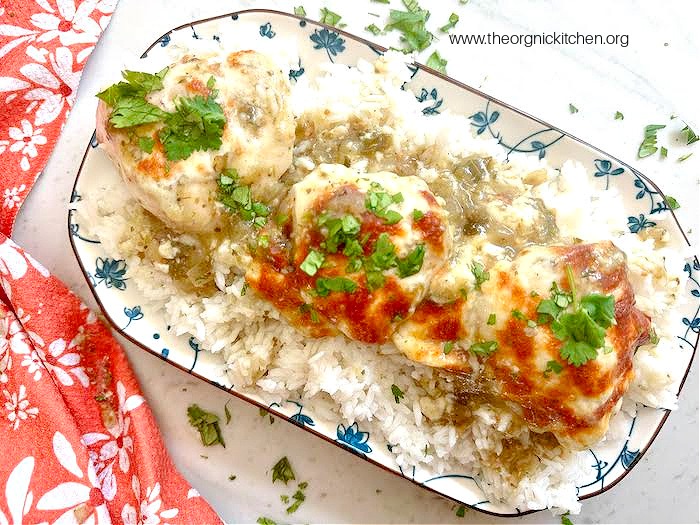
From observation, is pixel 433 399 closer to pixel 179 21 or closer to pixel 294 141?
pixel 294 141

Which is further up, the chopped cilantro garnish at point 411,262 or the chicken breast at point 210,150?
the chicken breast at point 210,150

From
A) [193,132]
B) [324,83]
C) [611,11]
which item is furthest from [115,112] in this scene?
[611,11]

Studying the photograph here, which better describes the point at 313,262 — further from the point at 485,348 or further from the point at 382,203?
the point at 485,348

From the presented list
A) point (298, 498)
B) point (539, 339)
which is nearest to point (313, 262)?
point (539, 339)

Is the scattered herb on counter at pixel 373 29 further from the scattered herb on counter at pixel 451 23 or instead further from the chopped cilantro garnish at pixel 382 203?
the chopped cilantro garnish at pixel 382 203

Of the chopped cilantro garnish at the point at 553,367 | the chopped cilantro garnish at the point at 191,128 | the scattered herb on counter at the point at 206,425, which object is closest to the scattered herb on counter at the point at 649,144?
the chopped cilantro garnish at the point at 553,367
